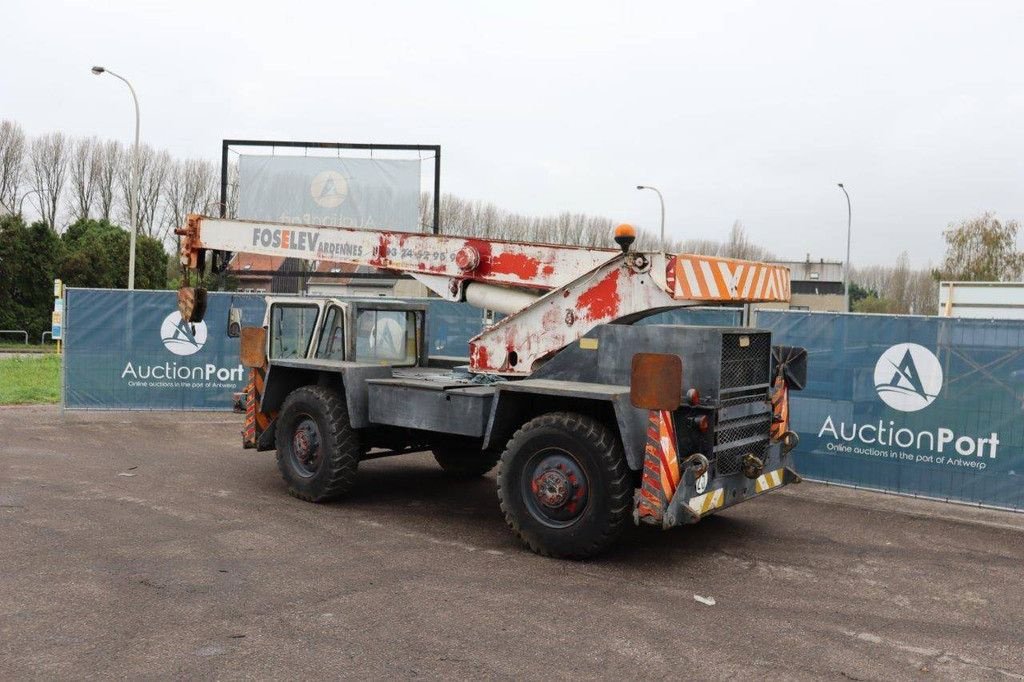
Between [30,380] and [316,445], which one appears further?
[30,380]

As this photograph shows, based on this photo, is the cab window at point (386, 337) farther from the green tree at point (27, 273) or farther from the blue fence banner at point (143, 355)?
the green tree at point (27, 273)

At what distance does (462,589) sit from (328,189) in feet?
69.5

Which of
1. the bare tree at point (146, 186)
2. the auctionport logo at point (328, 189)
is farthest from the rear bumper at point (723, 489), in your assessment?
the bare tree at point (146, 186)

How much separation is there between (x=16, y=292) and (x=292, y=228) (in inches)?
1451

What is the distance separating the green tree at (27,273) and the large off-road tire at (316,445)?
119 ft

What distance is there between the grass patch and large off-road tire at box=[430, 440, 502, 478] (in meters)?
10.1

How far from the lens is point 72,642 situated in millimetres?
5051

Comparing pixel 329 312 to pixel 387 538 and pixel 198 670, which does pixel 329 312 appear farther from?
pixel 198 670

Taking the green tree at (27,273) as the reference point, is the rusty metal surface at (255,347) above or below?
below

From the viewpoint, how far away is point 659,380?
638 centimetres

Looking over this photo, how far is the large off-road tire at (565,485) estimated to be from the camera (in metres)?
6.76

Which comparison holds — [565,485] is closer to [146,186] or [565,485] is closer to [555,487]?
[555,487]

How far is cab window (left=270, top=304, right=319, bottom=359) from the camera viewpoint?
950 centimetres

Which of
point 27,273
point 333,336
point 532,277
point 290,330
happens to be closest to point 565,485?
point 532,277
